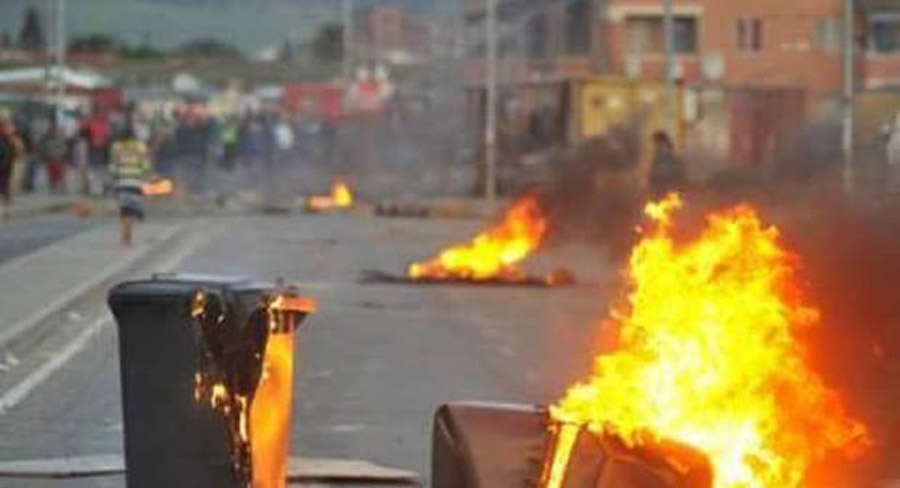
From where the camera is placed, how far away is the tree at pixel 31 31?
378 ft

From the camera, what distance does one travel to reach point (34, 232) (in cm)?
3306

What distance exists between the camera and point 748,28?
260ft

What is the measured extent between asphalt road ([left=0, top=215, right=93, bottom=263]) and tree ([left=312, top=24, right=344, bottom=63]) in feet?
356

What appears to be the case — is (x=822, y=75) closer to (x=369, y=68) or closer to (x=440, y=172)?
(x=440, y=172)

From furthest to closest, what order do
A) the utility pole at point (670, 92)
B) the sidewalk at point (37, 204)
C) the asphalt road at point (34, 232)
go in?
the utility pole at point (670, 92) → the sidewalk at point (37, 204) → the asphalt road at point (34, 232)

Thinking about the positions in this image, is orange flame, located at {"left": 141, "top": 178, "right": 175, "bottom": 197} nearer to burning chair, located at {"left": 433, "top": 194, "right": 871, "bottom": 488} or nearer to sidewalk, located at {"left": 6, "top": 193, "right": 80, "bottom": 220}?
sidewalk, located at {"left": 6, "top": 193, "right": 80, "bottom": 220}

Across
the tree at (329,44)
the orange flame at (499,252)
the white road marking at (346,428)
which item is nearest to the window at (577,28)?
the orange flame at (499,252)

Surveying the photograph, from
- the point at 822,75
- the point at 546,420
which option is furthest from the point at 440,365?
the point at 822,75

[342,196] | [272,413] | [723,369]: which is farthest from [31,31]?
[723,369]

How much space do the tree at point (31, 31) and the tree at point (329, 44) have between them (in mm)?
24093

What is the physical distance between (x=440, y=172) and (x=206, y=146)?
20.3 ft

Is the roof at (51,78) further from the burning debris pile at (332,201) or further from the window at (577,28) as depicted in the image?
the window at (577,28)

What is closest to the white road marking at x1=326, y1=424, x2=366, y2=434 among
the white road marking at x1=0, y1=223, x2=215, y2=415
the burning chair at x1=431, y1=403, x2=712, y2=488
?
the white road marking at x1=0, y1=223, x2=215, y2=415

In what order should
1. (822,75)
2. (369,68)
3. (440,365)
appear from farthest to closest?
(369,68) < (822,75) < (440,365)
